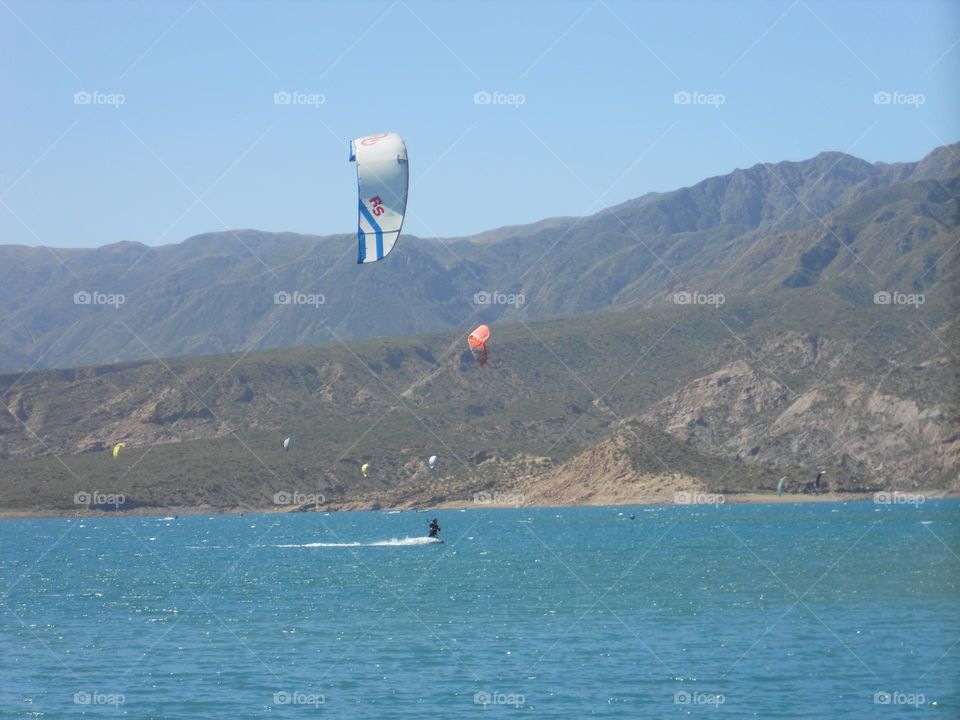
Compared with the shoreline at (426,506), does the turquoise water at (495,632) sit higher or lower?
higher

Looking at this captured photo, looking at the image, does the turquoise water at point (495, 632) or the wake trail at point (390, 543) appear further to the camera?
the wake trail at point (390, 543)

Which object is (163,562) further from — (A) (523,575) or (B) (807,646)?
(B) (807,646)

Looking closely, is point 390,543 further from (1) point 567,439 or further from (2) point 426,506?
(1) point 567,439

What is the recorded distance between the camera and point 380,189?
43.9 m

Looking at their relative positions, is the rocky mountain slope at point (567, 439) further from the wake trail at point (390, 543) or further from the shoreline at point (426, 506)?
the wake trail at point (390, 543)

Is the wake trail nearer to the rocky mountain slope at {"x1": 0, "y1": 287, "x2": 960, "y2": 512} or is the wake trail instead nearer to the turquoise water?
the turquoise water

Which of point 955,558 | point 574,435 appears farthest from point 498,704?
point 574,435

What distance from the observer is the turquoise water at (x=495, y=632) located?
34.8 meters

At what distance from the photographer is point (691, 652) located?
41094 millimetres

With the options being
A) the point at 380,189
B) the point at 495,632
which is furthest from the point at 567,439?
the point at 380,189

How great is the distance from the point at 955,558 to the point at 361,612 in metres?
37.9

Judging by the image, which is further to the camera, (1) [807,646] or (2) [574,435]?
(2) [574,435]

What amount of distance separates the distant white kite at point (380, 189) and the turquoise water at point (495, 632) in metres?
13.1

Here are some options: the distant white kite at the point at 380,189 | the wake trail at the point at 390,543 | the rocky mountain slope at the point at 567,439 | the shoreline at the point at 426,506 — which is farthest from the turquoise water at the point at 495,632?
the rocky mountain slope at the point at 567,439
